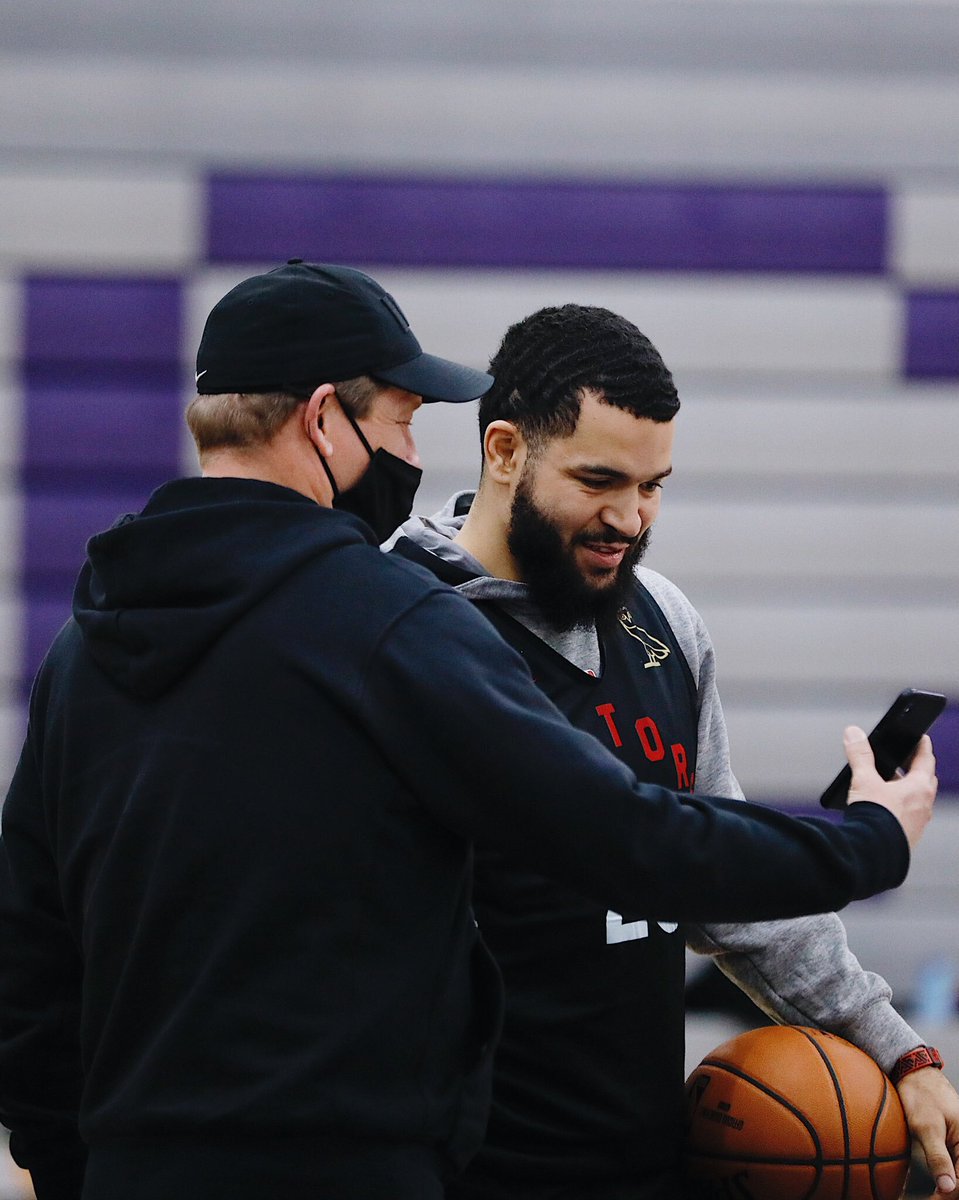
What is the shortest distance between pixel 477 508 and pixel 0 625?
2726 mm

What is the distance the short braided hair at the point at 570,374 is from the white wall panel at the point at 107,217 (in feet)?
8.51

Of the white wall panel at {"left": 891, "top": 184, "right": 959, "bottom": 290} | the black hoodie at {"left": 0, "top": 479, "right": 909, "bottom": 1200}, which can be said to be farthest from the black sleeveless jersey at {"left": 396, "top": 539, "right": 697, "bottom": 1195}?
the white wall panel at {"left": 891, "top": 184, "right": 959, "bottom": 290}

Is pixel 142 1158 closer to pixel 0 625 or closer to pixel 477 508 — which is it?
pixel 477 508

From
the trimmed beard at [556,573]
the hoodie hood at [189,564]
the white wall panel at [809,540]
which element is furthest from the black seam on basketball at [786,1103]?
the white wall panel at [809,540]

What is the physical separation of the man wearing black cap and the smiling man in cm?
34

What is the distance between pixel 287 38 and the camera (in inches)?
180

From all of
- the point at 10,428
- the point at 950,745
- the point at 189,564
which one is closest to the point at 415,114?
the point at 10,428

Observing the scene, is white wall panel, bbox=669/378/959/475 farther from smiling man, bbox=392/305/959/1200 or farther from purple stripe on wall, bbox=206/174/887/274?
smiling man, bbox=392/305/959/1200

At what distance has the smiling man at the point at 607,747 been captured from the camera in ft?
6.34

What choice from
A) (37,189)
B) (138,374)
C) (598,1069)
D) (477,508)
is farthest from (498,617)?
(37,189)

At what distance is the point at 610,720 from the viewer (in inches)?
81.0

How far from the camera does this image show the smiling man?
76.1 inches

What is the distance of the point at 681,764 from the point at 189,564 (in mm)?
851

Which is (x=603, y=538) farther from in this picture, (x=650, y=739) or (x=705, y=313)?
(x=705, y=313)
